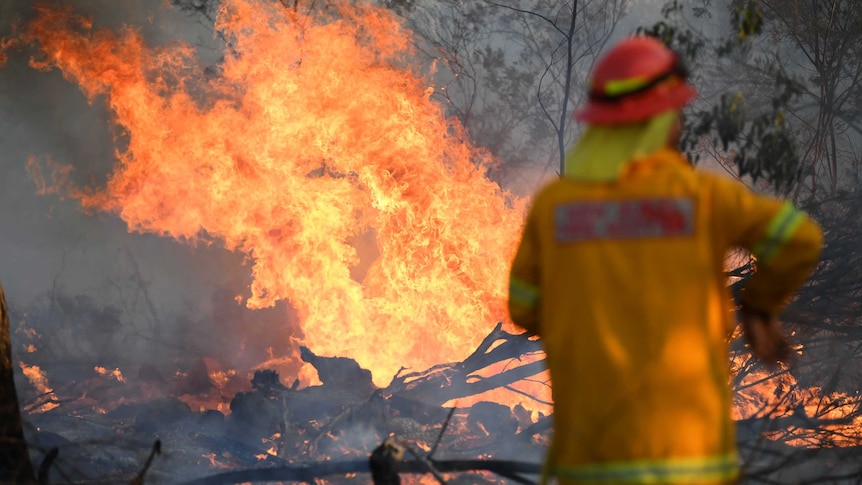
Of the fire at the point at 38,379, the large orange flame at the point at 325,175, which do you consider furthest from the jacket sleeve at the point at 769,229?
the fire at the point at 38,379

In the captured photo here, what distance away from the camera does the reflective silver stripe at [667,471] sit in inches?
76.9

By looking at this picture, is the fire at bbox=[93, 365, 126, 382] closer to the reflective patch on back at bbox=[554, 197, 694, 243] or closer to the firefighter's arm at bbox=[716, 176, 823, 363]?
the reflective patch on back at bbox=[554, 197, 694, 243]

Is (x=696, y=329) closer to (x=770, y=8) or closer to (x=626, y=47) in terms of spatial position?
(x=626, y=47)

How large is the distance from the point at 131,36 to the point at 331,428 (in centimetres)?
585

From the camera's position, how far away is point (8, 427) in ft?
13.1

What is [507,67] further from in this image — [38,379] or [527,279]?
[527,279]

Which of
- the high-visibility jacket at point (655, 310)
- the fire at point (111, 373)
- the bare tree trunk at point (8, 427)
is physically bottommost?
the bare tree trunk at point (8, 427)

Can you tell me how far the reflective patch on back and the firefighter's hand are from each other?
0.41 metres

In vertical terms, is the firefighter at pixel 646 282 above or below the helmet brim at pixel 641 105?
below

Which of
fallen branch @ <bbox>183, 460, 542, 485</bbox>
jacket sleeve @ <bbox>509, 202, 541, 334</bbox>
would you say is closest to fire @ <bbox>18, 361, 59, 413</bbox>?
fallen branch @ <bbox>183, 460, 542, 485</bbox>

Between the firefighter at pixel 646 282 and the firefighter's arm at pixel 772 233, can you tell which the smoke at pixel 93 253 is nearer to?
the firefighter at pixel 646 282

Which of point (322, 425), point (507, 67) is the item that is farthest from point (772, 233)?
point (507, 67)

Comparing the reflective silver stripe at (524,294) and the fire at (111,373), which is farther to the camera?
the fire at (111,373)

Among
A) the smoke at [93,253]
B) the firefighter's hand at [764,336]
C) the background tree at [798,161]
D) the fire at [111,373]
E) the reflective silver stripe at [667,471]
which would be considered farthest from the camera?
the smoke at [93,253]
